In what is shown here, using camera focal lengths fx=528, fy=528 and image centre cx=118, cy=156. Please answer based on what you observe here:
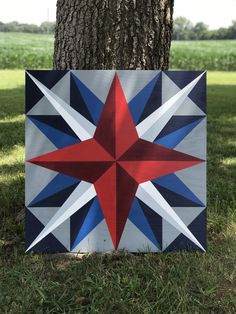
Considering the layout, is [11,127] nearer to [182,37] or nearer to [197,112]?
[197,112]

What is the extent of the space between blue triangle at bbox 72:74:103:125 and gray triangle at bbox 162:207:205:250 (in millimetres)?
639

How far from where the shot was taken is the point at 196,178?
2.77 m

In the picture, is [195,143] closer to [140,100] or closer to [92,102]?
[140,100]

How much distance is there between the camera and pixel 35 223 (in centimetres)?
273

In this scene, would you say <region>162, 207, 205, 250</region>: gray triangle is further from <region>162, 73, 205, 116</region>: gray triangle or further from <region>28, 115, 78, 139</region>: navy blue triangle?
<region>28, 115, 78, 139</region>: navy blue triangle

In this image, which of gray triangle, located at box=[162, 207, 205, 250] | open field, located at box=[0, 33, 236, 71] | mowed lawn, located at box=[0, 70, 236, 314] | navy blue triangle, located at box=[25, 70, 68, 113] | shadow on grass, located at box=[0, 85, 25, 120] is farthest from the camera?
open field, located at box=[0, 33, 236, 71]

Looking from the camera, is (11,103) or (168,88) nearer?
(168,88)

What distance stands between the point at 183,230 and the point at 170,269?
261mm

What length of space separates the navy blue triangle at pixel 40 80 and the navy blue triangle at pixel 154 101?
45 cm

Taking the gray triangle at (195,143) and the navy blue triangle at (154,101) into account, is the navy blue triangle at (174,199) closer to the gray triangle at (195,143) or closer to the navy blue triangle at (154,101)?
the gray triangle at (195,143)

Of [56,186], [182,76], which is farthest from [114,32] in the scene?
[56,186]

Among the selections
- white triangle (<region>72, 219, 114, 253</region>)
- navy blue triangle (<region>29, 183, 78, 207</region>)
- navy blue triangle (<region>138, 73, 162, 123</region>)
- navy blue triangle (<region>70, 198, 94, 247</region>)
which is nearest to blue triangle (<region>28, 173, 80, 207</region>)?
navy blue triangle (<region>29, 183, 78, 207</region>)

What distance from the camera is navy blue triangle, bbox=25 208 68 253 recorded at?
272 cm

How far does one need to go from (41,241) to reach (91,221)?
A: 28 centimetres
